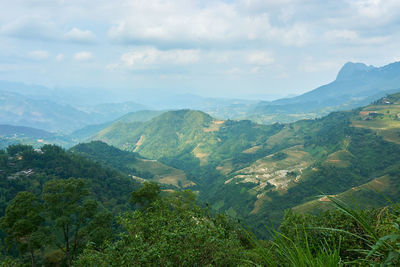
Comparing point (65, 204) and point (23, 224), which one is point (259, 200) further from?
point (23, 224)

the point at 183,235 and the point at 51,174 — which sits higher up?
the point at 183,235

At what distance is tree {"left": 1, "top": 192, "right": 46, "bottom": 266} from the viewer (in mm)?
30297

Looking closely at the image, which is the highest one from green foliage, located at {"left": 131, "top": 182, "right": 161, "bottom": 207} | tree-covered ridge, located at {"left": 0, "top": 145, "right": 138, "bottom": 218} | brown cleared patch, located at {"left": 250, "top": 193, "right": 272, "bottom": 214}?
green foliage, located at {"left": 131, "top": 182, "right": 161, "bottom": 207}

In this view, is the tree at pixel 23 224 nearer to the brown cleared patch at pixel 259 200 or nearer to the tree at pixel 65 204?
the tree at pixel 65 204

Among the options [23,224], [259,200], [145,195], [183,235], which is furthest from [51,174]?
[183,235]

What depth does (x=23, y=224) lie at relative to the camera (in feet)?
100.0

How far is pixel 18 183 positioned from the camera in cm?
11412

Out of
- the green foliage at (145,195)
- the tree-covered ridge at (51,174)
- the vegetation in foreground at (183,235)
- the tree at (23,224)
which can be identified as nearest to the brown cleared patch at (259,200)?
the tree-covered ridge at (51,174)

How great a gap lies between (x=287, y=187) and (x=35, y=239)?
622 feet

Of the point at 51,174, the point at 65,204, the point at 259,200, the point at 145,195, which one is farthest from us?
the point at 259,200

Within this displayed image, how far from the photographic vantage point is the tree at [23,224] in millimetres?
30297

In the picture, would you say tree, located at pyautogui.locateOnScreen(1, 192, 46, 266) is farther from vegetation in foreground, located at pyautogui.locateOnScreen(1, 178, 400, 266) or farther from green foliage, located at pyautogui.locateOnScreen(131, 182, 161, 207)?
green foliage, located at pyautogui.locateOnScreen(131, 182, 161, 207)

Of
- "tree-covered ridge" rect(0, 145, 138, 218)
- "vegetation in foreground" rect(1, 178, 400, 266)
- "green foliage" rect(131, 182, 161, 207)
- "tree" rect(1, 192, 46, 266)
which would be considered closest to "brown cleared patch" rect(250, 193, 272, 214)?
"tree-covered ridge" rect(0, 145, 138, 218)

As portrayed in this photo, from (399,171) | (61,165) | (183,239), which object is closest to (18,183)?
(61,165)
